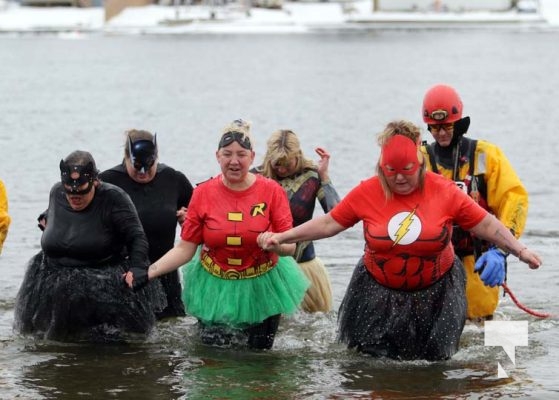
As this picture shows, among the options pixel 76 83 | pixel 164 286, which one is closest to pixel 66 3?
pixel 76 83

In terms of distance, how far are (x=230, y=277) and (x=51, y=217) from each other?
143cm

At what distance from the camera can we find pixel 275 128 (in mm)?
34875

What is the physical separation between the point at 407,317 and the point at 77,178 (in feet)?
8.34

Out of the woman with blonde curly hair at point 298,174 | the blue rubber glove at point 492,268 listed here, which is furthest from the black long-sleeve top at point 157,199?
the blue rubber glove at point 492,268

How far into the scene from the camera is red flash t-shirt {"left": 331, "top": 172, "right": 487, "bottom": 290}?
8.89 meters

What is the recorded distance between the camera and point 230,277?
32.2 ft

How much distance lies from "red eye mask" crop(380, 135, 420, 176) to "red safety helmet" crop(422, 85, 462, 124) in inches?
41.9

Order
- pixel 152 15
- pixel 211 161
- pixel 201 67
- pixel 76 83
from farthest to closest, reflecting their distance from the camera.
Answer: pixel 152 15, pixel 201 67, pixel 76 83, pixel 211 161

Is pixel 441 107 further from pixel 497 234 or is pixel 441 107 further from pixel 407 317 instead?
pixel 407 317

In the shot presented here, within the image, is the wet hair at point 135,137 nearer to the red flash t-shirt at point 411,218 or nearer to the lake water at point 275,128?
the lake water at point 275,128

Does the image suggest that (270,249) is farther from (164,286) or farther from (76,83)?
(76,83)

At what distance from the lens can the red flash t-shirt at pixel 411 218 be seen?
889 cm

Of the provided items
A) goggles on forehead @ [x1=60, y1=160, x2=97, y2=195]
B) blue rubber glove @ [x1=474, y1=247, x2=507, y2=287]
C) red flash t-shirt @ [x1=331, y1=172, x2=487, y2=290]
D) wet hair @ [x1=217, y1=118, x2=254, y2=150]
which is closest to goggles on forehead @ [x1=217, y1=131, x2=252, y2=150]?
wet hair @ [x1=217, y1=118, x2=254, y2=150]

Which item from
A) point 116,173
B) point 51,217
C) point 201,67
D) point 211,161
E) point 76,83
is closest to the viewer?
point 51,217
